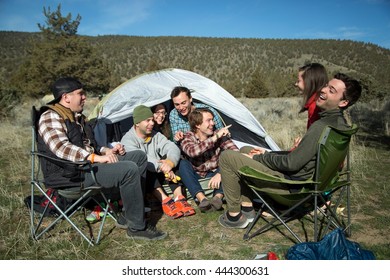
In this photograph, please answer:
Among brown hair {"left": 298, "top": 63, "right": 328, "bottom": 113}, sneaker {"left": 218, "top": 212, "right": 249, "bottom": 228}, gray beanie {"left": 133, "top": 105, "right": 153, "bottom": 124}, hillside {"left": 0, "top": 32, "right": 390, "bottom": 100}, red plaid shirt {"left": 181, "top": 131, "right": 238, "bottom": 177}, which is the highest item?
hillside {"left": 0, "top": 32, "right": 390, "bottom": 100}

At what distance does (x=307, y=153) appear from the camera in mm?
2551

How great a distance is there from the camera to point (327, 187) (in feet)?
8.85

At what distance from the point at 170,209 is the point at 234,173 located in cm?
86

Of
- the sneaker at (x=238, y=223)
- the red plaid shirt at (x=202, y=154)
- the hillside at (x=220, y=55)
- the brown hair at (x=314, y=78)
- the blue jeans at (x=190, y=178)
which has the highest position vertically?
the hillside at (x=220, y=55)

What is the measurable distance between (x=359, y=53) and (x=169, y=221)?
3033 cm

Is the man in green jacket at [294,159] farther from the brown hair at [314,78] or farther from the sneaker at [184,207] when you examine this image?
the brown hair at [314,78]

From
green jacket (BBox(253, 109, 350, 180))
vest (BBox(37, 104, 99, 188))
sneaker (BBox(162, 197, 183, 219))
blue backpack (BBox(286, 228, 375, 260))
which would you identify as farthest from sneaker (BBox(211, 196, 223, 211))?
vest (BBox(37, 104, 99, 188))

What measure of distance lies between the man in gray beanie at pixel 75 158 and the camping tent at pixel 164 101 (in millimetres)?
1257

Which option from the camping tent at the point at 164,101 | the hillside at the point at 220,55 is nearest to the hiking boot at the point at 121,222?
the camping tent at the point at 164,101

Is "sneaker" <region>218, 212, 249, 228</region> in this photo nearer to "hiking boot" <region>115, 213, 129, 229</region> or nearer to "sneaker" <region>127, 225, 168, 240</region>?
"sneaker" <region>127, 225, 168, 240</region>

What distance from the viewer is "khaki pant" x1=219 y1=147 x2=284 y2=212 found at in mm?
2941

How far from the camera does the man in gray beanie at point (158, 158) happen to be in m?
3.49
